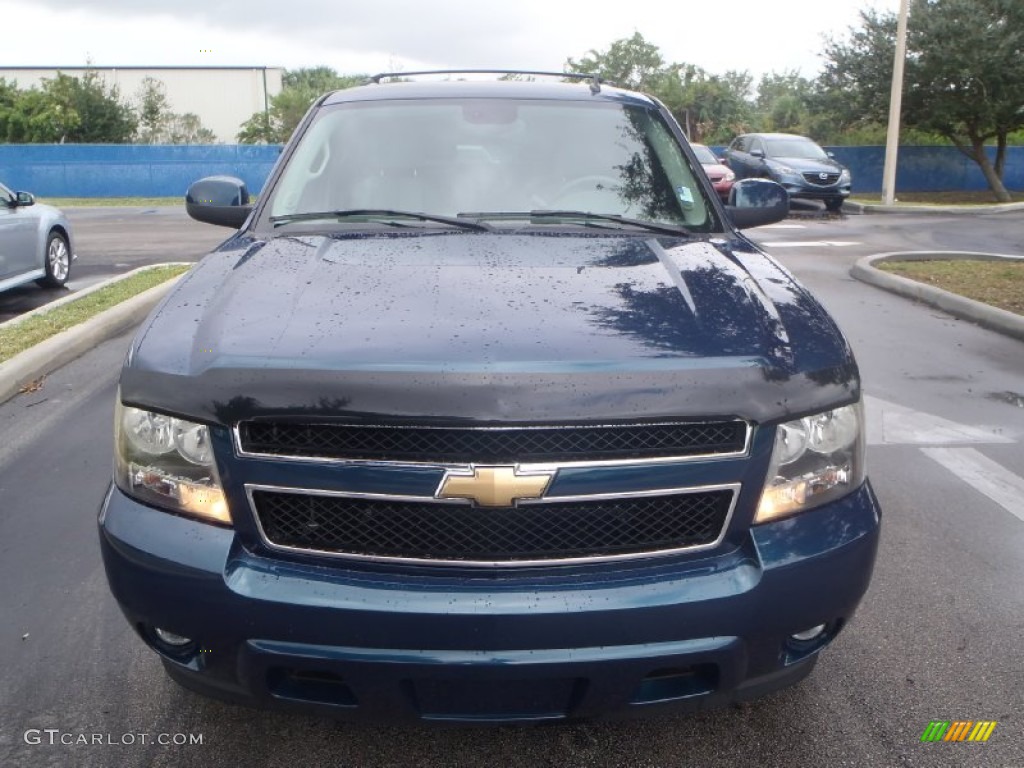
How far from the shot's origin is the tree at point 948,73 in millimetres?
25375

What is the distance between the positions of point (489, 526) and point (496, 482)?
0.12 meters

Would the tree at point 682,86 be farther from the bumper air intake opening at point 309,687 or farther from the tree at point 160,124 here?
the bumper air intake opening at point 309,687

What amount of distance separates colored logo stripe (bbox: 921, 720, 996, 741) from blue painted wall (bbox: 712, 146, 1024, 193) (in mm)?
29236

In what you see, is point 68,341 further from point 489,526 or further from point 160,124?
point 160,124

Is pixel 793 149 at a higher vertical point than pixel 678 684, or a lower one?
higher

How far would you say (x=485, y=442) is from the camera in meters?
2.09

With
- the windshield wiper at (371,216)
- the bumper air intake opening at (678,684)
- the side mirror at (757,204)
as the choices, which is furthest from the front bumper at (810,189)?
the bumper air intake opening at (678,684)

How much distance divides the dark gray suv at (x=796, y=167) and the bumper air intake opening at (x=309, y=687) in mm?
20211

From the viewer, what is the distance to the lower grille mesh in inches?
84.2

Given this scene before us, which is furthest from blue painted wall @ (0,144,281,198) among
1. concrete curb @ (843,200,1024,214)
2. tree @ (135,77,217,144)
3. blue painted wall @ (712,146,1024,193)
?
tree @ (135,77,217,144)

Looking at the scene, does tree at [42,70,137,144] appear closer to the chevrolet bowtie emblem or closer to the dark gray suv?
the dark gray suv

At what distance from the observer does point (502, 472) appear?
2.08m

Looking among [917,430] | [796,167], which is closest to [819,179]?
[796,167]

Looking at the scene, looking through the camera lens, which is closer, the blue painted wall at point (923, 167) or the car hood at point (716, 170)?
the car hood at point (716, 170)
